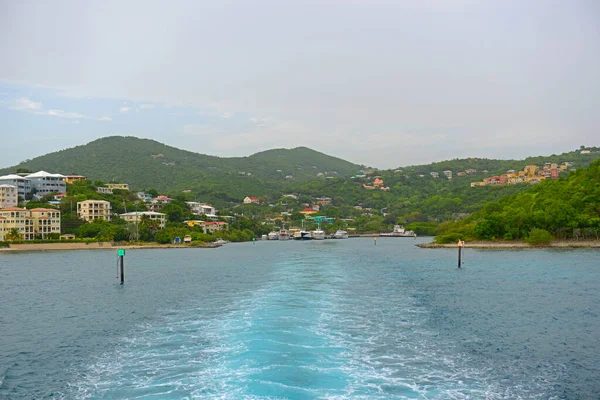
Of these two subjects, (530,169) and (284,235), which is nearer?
(284,235)

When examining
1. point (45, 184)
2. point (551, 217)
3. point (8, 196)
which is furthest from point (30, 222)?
point (551, 217)

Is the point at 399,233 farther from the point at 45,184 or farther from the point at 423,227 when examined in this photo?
the point at 45,184

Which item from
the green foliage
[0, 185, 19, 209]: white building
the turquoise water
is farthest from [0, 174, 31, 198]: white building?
the green foliage

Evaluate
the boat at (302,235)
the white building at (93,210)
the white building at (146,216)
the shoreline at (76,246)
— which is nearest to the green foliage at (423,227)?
the boat at (302,235)

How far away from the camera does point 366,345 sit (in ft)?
48.5

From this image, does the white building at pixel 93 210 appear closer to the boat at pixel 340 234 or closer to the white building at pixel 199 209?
the white building at pixel 199 209

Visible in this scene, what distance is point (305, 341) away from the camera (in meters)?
14.9

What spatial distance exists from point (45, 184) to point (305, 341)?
10945cm

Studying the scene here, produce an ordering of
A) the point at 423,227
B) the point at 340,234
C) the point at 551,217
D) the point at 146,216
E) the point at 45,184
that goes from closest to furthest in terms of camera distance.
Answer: the point at 551,217
the point at 146,216
the point at 45,184
the point at 423,227
the point at 340,234

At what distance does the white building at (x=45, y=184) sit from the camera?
108750 millimetres

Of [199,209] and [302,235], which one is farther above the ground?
[199,209]

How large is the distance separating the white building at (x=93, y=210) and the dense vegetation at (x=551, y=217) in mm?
59939

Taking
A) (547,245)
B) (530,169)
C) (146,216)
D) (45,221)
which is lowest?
(547,245)

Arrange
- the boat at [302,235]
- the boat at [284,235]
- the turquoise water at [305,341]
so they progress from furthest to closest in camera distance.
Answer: the boat at [284,235] → the boat at [302,235] → the turquoise water at [305,341]
